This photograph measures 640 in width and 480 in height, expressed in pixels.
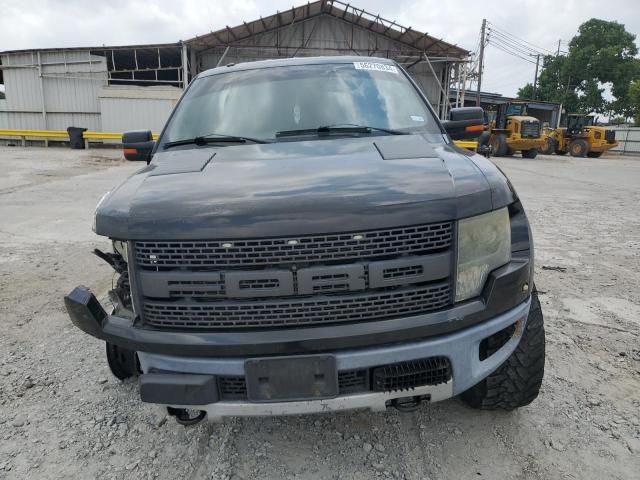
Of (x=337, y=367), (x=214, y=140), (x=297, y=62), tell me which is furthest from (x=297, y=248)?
(x=297, y=62)

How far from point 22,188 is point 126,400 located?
9.46m

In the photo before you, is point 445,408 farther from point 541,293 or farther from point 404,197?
point 541,293

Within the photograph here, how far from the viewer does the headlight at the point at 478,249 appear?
171 cm

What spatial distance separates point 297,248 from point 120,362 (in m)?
1.54

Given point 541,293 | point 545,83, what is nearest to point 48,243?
point 541,293

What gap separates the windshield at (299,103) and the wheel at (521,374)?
1.26 metres

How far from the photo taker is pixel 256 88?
2.99 m

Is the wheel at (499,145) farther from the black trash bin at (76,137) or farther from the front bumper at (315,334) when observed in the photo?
the front bumper at (315,334)

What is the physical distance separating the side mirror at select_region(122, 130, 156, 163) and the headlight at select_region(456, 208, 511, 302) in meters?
2.45

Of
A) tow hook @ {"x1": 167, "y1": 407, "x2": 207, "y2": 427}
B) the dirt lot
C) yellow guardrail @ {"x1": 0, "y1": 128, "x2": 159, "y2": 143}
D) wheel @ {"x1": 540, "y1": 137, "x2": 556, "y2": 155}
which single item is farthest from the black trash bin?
wheel @ {"x1": 540, "y1": 137, "x2": 556, "y2": 155}

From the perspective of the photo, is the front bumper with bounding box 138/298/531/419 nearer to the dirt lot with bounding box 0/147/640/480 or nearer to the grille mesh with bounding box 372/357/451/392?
the grille mesh with bounding box 372/357/451/392

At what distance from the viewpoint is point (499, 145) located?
2072 centimetres

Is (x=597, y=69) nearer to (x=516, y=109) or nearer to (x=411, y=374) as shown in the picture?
(x=516, y=109)

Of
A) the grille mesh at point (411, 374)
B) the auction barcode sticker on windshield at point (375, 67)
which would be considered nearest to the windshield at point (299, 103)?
the auction barcode sticker on windshield at point (375, 67)
